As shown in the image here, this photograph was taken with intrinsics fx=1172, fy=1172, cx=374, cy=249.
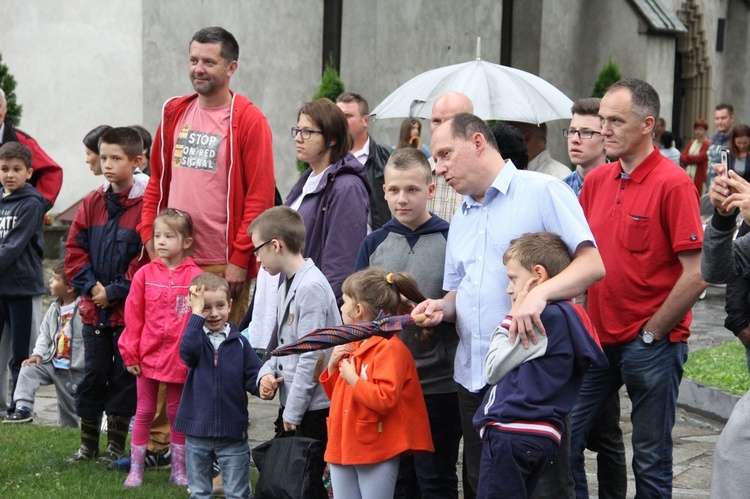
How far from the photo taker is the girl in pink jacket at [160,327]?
6.70m

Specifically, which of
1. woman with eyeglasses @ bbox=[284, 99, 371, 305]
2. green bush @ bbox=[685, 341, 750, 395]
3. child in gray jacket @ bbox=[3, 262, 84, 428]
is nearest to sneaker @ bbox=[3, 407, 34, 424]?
child in gray jacket @ bbox=[3, 262, 84, 428]

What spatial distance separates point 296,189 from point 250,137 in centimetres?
42

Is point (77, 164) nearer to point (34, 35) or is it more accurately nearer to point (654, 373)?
point (34, 35)

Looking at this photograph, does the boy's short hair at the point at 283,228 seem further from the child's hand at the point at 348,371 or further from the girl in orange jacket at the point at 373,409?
the child's hand at the point at 348,371

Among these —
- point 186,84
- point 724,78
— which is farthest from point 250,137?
point 724,78

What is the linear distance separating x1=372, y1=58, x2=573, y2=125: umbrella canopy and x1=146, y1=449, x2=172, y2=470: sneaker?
3.11 meters

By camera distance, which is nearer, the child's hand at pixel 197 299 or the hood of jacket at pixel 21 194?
the child's hand at pixel 197 299

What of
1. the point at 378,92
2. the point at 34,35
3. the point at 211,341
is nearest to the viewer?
the point at 211,341

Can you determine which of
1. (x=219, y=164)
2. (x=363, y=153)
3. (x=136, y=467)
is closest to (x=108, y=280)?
(x=219, y=164)

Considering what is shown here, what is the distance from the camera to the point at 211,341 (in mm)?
Result: 6227

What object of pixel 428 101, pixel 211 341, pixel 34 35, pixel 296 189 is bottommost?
pixel 211 341

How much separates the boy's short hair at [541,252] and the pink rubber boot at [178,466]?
2.71 metres

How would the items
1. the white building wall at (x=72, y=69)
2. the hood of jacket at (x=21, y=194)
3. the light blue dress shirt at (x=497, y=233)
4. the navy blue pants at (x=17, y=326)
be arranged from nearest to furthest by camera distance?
the light blue dress shirt at (x=497, y=233)
the hood of jacket at (x=21, y=194)
the navy blue pants at (x=17, y=326)
the white building wall at (x=72, y=69)

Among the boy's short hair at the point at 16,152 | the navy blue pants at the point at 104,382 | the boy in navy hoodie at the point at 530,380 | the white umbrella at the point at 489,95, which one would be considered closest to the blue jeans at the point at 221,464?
the navy blue pants at the point at 104,382
